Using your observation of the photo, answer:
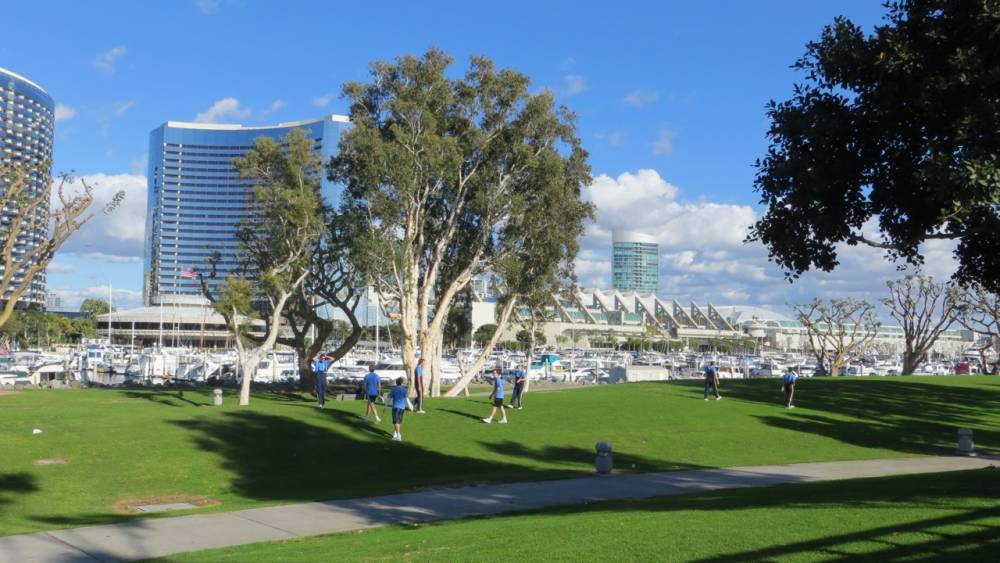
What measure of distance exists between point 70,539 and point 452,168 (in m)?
26.5

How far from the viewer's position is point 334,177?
129 ft

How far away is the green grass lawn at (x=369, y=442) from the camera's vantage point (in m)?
19.1

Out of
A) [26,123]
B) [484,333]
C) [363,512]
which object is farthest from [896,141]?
[26,123]

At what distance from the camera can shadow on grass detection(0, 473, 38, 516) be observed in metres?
17.4

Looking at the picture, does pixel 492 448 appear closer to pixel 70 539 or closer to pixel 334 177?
pixel 70 539

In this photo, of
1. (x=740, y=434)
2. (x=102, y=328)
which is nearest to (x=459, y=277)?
(x=740, y=434)

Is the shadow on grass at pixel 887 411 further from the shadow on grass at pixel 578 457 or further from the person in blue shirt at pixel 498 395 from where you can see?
the person in blue shirt at pixel 498 395

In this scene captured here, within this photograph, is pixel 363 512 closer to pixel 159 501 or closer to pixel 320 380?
pixel 159 501

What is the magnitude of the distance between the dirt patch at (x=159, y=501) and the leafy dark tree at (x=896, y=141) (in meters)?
12.1

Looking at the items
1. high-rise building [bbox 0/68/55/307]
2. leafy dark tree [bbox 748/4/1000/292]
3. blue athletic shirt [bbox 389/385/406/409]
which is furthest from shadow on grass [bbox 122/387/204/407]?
high-rise building [bbox 0/68/55/307]

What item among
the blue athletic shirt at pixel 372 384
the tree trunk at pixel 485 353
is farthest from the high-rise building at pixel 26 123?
the blue athletic shirt at pixel 372 384

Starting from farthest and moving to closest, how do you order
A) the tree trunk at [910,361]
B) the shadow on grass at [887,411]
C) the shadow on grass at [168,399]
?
the tree trunk at [910,361]
the shadow on grass at [168,399]
the shadow on grass at [887,411]

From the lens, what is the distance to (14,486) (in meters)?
18.2

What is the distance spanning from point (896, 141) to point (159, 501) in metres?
15.3
